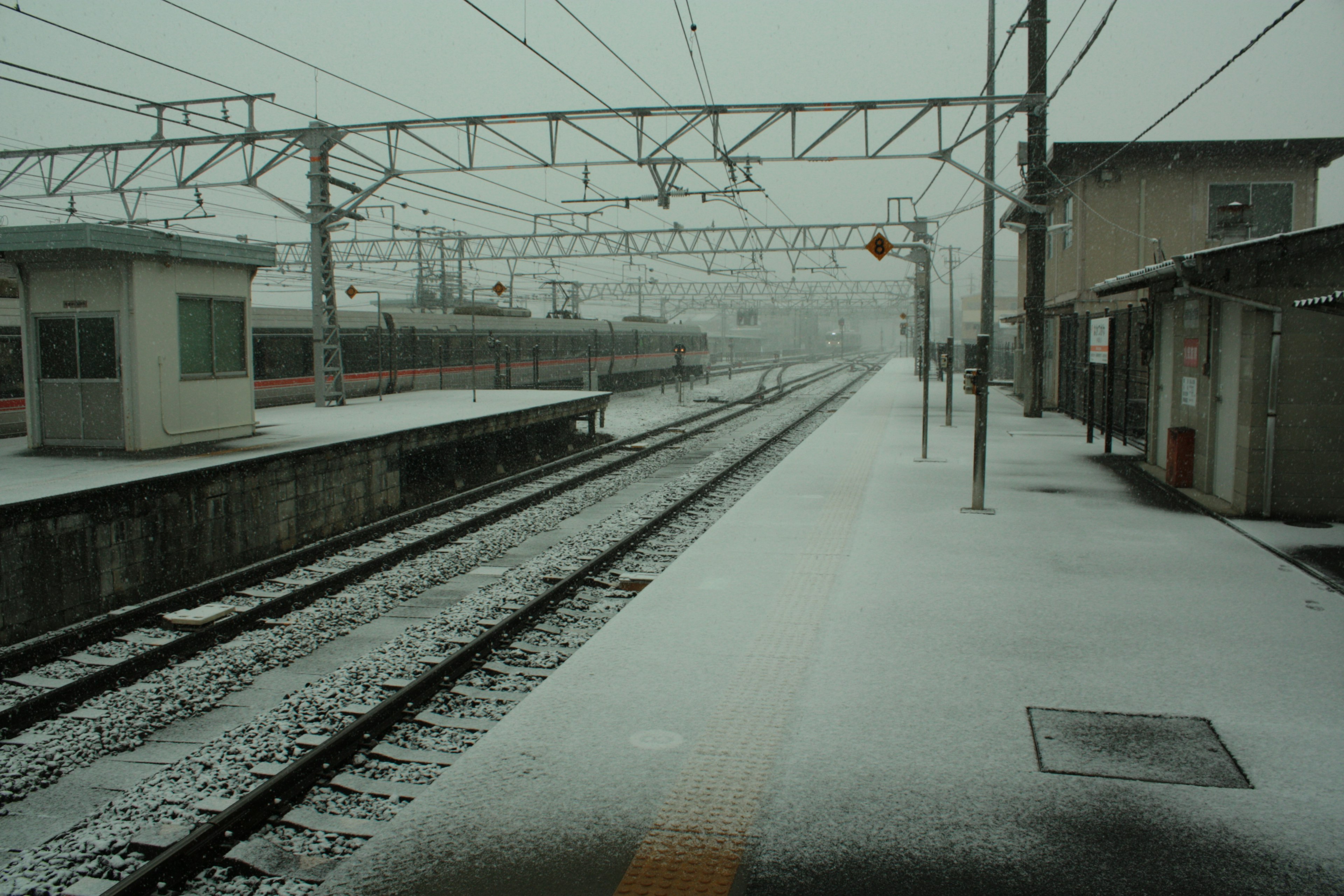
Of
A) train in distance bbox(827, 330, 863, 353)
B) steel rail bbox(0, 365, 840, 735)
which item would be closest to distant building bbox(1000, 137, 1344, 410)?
steel rail bbox(0, 365, 840, 735)

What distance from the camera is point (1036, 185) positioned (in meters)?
17.7

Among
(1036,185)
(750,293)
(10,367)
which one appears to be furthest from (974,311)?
(10,367)

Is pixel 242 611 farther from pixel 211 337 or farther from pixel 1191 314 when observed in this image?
pixel 1191 314

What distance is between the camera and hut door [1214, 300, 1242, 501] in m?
9.15

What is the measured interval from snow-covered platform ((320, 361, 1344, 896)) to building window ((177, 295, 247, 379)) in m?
6.04

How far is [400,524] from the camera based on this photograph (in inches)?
398

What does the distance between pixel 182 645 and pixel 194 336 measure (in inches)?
201

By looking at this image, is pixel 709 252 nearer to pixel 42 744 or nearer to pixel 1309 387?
pixel 1309 387

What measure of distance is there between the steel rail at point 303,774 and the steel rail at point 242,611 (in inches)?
69.1

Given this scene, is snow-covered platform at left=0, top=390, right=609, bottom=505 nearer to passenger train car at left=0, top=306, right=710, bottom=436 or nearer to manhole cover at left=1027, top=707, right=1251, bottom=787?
passenger train car at left=0, top=306, right=710, bottom=436

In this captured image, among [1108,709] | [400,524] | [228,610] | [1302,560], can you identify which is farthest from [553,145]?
[1108,709]

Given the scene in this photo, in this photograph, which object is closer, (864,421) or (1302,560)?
(1302,560)

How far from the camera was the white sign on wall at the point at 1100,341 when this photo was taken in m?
14.5

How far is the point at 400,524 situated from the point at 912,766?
7.31m
